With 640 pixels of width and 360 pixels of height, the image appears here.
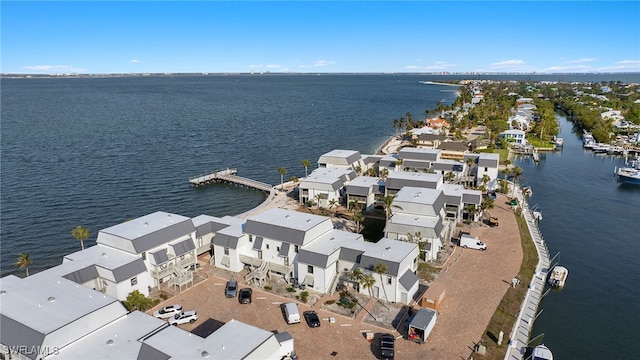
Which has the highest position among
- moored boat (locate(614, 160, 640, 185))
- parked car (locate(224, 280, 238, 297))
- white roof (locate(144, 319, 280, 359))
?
white roof (locate(144, 319, 280, 359))

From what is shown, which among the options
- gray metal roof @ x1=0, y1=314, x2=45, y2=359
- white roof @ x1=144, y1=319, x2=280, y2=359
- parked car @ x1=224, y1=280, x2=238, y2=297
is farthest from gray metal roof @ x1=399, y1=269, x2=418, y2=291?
gray metal roof @ x1=0, y1=314, x2=45, y2=359

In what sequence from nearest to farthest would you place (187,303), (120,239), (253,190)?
(187,303)
(120,239)
(253,190)

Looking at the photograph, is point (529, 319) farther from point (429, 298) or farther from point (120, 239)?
point (120, 239)

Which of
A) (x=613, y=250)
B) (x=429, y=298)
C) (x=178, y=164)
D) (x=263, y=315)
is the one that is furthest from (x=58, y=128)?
(x=613, y=250)

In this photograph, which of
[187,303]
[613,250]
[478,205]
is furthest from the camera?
[478,205]

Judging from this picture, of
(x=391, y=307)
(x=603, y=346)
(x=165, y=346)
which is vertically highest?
(x=165, y=346)

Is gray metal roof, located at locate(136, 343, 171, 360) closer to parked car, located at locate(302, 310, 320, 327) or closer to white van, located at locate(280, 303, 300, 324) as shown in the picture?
white van, located at locate(280, 303, 300, 324)
